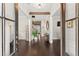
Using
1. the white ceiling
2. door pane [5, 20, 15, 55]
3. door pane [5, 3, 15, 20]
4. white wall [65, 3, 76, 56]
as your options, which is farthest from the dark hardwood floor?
the white ceiling

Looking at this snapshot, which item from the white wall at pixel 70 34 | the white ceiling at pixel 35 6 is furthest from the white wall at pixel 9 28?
the white wall at pixel 70 34

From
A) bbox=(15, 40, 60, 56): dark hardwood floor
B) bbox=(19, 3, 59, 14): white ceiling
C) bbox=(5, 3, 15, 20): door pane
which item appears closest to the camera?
bbox=(5, 3, 15, 20): door pane

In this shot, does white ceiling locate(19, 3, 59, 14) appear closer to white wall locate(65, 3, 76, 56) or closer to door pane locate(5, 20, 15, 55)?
white wall locate(65, 3, 76, 56)

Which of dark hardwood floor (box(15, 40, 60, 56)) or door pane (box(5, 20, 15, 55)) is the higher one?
door pane (box(5, 20, 15, 55))

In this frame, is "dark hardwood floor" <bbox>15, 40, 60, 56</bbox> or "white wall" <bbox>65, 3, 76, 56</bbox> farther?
"dark hardwood floor" <bbox>15, 40, 60, 56</bbox>

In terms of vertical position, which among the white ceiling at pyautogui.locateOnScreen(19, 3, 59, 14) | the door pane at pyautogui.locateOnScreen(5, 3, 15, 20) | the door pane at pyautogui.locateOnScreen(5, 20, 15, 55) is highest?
the white ceiling at pyautogui.locateOnScreen(19, 3, 59, 14)

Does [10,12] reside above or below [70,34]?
above

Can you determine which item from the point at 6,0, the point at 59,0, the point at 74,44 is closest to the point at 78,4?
the point at 59,0

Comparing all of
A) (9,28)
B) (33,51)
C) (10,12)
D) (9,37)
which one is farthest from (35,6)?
(33,51)

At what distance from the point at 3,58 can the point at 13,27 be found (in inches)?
31.7

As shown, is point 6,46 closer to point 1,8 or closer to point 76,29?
point 1,8

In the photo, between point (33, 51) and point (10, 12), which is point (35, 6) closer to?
point (10, 12)

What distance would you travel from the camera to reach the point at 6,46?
2.29 metres

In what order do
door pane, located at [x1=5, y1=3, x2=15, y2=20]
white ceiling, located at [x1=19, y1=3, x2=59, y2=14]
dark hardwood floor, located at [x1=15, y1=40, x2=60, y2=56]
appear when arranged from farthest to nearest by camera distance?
dark hardwood floor, located at [x1=15, y1=40, x2=60, y2=56] → white ceiling, located at [x1=19, y1=3, x2=59, y2=14] → door pane, located at [x1=5, y1=3, x2=15, y2=20]
